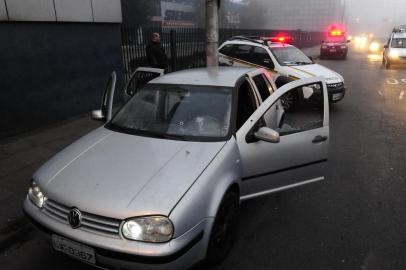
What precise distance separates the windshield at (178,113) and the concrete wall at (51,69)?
3786mm

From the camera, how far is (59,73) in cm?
792

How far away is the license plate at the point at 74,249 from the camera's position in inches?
107

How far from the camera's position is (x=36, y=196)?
3182mm

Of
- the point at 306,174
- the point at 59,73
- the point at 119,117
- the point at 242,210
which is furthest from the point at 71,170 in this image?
the point at 59,73

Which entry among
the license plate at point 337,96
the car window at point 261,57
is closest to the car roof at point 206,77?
the license plate at point 337,96

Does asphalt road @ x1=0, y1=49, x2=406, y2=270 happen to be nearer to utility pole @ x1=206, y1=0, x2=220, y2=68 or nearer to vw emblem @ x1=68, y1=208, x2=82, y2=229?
vw emblem @ x1=68, y1=208, x2=82, y2=229

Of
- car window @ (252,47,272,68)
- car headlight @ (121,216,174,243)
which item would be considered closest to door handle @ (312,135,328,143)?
car headlight @ (121,216,174,243)

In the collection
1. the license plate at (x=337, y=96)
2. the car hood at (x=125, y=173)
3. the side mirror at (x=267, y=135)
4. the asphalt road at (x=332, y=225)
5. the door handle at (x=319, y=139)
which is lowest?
the asphalt road at (x=332, y=225)

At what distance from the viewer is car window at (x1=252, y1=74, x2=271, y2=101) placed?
4602mm

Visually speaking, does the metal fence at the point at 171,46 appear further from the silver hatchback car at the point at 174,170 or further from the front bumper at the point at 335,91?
the silver hatchback car at the point at 174,170

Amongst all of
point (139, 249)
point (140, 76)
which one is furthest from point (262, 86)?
point (139, 249)

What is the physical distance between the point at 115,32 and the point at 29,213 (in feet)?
23.5

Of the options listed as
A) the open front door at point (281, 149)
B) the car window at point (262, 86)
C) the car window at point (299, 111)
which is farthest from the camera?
the car window at point (262, 86)

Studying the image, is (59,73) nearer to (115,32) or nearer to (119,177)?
(115,32)
